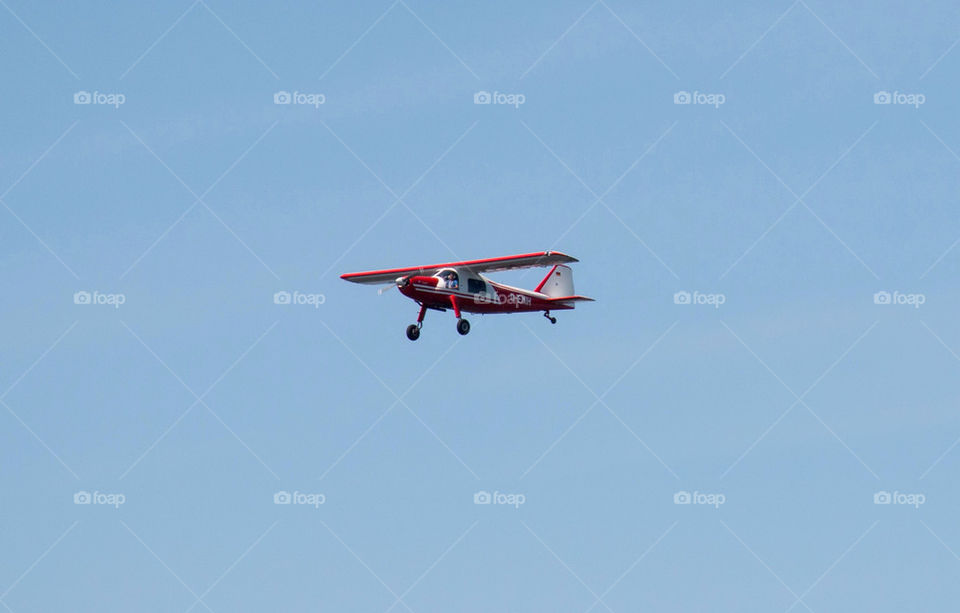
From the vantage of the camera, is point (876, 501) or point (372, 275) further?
point (372, 275)

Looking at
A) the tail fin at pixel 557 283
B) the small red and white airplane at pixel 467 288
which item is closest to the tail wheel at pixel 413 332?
the small red and white airplane at pixel 467 288

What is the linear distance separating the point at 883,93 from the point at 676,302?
1285 cm

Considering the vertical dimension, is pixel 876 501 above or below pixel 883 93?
below

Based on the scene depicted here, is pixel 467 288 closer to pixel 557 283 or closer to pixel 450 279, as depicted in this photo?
pixel 450 279

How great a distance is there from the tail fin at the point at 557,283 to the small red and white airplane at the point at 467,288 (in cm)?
175

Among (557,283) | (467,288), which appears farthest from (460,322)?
(557,283)

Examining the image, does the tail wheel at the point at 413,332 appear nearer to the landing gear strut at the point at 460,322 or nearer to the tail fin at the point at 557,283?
the landing gear strut at the point at 460,322

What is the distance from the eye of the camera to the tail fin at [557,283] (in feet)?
284

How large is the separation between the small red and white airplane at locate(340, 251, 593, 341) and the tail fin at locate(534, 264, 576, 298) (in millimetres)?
1748

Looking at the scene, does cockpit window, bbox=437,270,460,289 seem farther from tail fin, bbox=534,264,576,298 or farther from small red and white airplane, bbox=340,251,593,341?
tail fin, bbox=534,264,576,298

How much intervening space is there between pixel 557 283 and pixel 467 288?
7.21 metres

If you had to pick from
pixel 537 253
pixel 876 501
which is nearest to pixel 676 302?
pixel 537 253

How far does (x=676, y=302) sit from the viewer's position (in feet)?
262

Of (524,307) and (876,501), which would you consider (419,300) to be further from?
(876,501)
